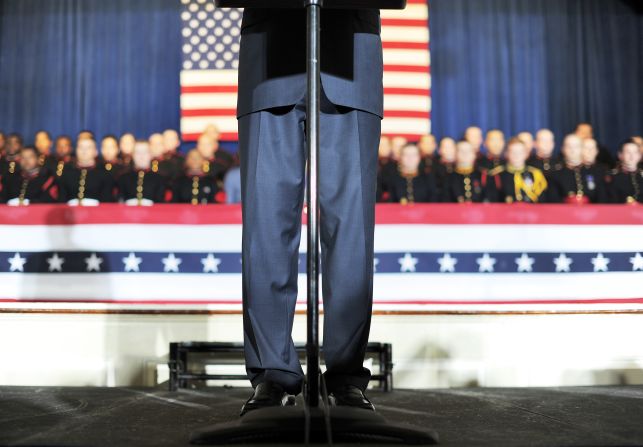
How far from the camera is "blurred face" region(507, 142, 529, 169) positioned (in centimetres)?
480

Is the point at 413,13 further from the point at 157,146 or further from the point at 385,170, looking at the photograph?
the point at 157,146

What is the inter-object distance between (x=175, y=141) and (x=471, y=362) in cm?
403

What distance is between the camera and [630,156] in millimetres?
4754

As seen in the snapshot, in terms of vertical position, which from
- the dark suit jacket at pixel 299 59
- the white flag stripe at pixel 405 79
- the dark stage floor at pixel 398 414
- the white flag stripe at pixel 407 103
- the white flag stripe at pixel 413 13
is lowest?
the dark stage floor at pixel 398 414

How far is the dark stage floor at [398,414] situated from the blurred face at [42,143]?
465cm

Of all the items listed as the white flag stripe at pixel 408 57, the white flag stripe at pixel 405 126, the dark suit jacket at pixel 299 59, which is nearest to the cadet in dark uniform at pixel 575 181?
the white flag stripe at pixel 405 126

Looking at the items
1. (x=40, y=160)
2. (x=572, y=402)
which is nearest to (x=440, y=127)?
(x=40, y=160)

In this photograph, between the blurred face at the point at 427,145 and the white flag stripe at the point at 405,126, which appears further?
the white flag stripe at the point at 405,126

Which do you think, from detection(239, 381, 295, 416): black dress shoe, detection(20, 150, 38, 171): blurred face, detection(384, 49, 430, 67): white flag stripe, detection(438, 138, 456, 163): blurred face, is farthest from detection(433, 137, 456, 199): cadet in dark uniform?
detection(239, 381, 295, 416): black dress shoe

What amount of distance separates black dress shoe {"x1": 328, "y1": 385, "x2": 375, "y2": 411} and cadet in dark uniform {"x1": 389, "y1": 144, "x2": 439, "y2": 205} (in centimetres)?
311

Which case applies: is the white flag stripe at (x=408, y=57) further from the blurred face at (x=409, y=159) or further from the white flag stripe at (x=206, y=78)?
the blurred face at (x=409, y=159)

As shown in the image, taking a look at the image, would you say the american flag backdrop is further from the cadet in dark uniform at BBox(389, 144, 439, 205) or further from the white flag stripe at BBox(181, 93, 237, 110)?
the cadet in dark uniform at BBox(389, 144, 439, 205)

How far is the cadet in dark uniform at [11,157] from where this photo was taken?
533 centimetres

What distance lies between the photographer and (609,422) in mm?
1127
